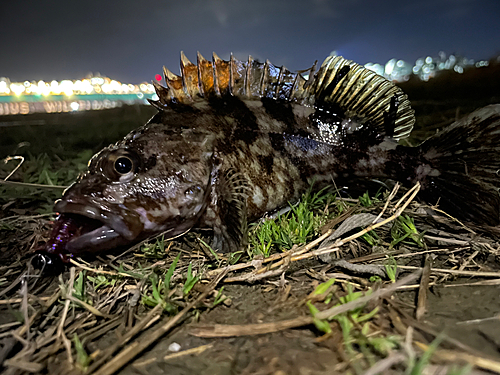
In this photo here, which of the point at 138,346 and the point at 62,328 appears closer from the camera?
the point at 138,346

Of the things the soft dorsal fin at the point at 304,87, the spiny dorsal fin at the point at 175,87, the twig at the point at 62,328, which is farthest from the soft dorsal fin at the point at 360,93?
the twig at the point at 62,328

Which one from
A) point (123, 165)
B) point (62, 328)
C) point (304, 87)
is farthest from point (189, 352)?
point (304, 87)

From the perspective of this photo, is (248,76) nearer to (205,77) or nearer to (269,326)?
(205,77)

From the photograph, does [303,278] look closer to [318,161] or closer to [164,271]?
[164,271]

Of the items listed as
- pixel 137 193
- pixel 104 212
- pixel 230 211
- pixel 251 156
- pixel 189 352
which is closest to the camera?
pixel 189 352

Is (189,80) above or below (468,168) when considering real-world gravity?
above

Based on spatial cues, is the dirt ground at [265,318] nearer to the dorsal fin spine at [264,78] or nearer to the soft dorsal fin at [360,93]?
the soft dorsal fin at [360,93]

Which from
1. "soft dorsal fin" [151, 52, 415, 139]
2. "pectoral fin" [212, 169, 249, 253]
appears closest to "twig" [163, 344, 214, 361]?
"pectoral fin" [212, 169, 249, 253]

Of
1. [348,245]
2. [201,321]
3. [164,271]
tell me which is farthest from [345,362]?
[164,271]
